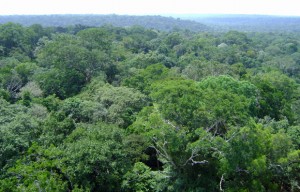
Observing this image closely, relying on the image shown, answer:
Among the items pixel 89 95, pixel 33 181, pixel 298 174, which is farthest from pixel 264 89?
pixel 33 181

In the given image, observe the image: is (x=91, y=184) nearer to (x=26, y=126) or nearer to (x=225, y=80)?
(x=26, y=126)

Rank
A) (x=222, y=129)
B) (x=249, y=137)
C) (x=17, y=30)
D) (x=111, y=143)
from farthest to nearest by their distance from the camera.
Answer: (x=17, y=30), (x=222, y=129), (x=111, y=143), (x=249, y=137)

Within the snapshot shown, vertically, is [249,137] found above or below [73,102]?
above

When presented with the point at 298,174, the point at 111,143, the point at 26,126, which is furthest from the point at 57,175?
the point at 298,174

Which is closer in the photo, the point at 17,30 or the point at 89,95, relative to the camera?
the point at 89,95

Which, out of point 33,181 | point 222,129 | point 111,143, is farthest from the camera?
point 222,129

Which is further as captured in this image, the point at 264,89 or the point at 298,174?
the point at 264,89

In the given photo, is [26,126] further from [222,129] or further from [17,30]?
[17,30]

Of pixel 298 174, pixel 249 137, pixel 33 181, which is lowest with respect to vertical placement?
pixel 298 174

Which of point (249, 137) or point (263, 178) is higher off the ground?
point (249, 137)
